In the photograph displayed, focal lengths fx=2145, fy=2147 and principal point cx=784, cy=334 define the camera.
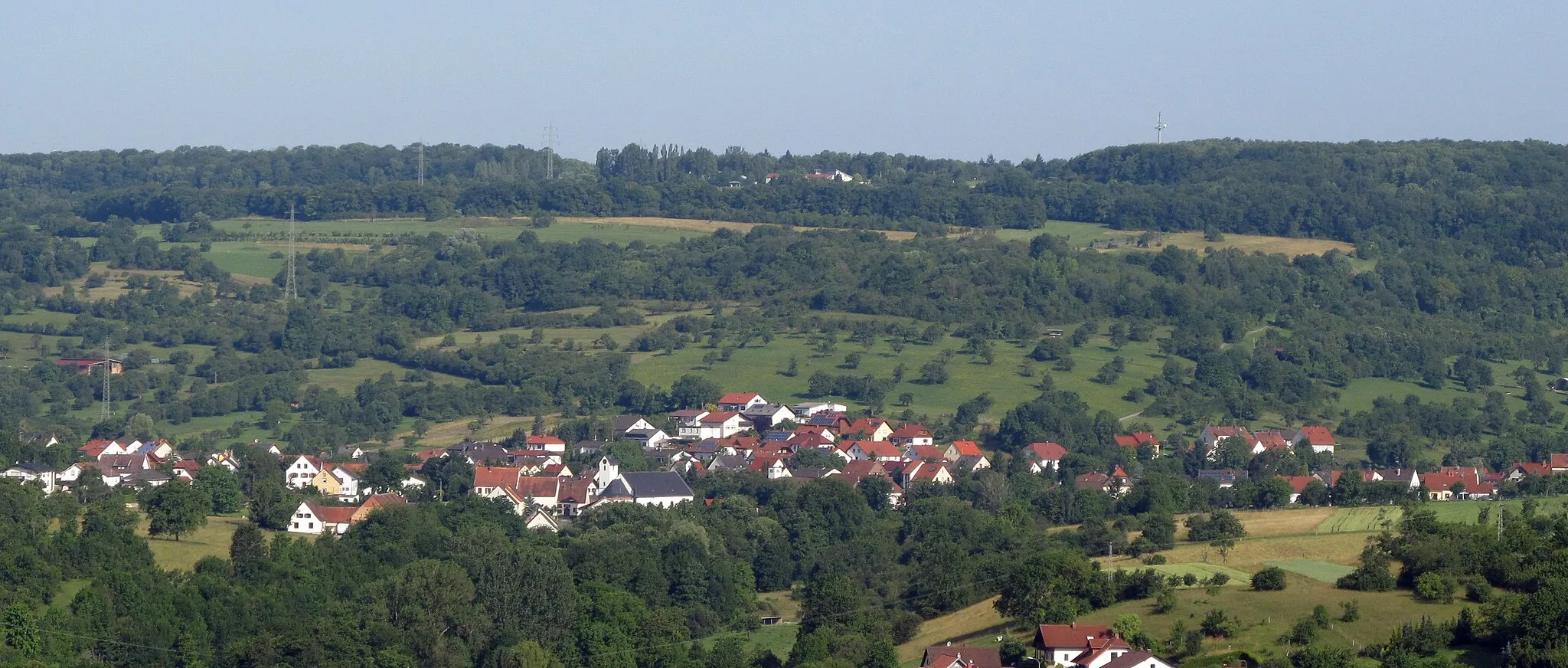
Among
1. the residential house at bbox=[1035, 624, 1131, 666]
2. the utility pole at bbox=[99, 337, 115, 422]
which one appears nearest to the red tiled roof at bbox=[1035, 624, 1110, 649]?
the residential house at bbox=[1035, 624, 1131, 666]

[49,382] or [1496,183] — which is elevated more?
[1496,183]

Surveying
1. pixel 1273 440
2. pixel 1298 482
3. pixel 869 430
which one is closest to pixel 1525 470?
pixel 1273 440

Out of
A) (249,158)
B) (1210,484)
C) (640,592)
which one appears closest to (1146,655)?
(640,592)

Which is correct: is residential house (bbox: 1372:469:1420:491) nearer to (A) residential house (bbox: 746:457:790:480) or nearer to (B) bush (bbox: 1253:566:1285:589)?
→ (A) residential house (bbox: 746:457:790:480)

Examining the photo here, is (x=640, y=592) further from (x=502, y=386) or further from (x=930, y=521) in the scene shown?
(x=502, y=386)

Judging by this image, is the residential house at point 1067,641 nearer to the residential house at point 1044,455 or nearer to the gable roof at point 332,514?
the gable roof at point 332,514
